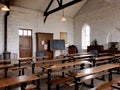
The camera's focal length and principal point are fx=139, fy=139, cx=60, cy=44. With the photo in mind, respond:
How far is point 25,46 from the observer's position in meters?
9.08

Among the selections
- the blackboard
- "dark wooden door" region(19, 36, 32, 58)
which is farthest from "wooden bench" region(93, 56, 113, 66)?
"dark wooden door" region(19, 36, 32, 58)

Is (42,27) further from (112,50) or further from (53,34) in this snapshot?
(112,50)

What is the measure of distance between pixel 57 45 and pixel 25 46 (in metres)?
2.36

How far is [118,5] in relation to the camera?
29.8 ft

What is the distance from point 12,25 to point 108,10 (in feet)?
21.2

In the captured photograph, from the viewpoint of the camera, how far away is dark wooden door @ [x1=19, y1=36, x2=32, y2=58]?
29.2ft

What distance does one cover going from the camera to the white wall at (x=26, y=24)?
8430mm

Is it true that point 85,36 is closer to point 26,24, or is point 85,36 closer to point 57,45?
point 57,45

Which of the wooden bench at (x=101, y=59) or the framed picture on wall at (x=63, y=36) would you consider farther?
the framed picture on wall at (x=63, y=36)

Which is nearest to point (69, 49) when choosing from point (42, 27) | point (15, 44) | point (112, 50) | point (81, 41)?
point (81, 41)

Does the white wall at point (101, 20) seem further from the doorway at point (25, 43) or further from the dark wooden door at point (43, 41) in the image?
the doorway at point (25, 43)

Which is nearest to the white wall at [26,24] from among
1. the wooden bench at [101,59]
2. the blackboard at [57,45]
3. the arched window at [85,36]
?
the blackboard at [57,45]

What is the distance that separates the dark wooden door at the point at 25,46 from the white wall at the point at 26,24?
29 cm

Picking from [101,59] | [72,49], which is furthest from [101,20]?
[101,59]
